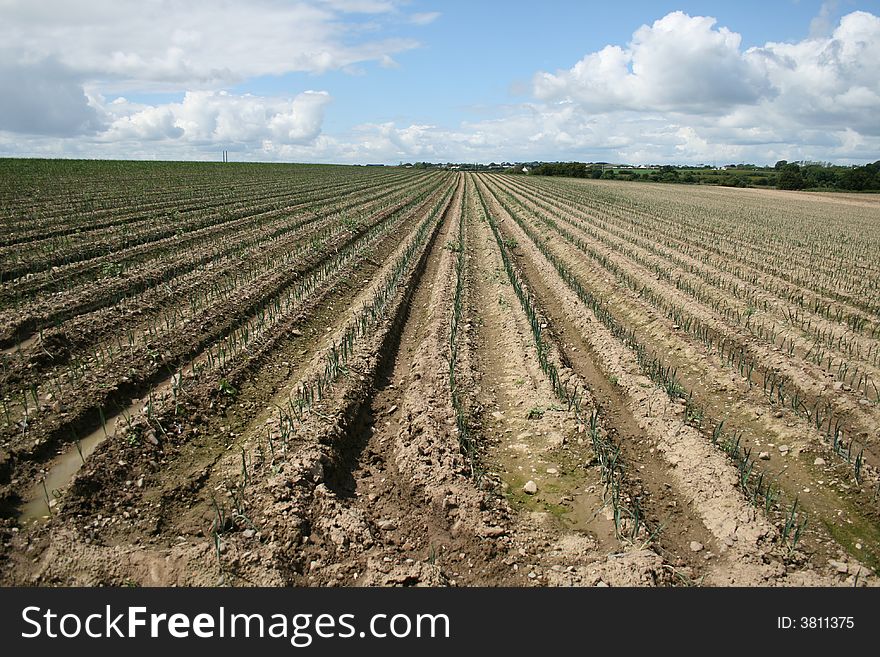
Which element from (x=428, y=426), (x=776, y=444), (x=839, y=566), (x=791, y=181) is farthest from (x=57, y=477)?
(x=791, y=181)

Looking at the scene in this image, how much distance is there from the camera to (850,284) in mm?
14133

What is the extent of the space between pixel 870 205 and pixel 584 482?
57.9 m

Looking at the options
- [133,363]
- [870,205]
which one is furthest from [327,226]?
[870,205]

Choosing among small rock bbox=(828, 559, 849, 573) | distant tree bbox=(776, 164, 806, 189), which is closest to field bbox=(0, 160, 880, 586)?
small rock bbox=(828, 559, 849, 573)

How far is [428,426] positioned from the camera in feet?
20.8

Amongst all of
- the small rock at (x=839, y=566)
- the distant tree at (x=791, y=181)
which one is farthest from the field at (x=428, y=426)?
the distant tree at (x=791, y=181)

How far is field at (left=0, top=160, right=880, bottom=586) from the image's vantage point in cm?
448

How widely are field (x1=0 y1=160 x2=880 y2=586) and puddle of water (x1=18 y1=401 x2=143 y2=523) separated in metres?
0.03

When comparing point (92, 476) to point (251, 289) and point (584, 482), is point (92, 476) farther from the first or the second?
point (251, 289)

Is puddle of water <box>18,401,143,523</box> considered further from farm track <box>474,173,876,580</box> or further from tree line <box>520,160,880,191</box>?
tree line <box>520,160,880,191</box>

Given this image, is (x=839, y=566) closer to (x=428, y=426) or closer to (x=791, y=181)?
(x=428, y=426)

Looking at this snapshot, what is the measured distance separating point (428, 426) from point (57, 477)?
377 cm

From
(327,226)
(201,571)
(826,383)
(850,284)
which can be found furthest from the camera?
(327,226)

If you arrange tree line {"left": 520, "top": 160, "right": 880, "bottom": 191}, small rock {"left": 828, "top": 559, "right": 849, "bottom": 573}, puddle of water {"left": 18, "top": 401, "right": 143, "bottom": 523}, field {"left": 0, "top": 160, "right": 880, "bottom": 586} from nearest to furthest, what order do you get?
small rock {"left": 828, "top": 559, "right": 849, "bottom": 573} < field {"left": 0, "top": 160, "right": 880, "bottom": 586} < puddle of water {"left": 18, "top": 401, "right": 143, "bottom": 523} < tree line {"left": 520, "top": 160, "right": 880, "bottom": 191}
